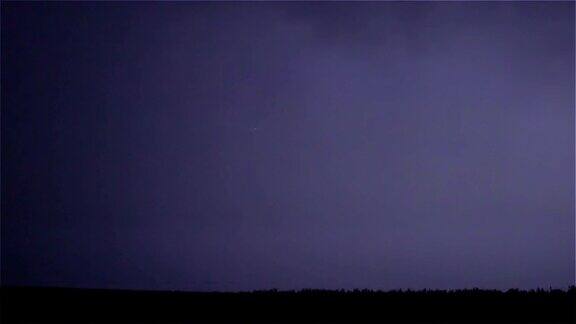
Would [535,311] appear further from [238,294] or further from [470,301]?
[238,294]

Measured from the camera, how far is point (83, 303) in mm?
18000

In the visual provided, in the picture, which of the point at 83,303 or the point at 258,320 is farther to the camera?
the point at 83,303

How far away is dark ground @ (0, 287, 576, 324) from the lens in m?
16.8

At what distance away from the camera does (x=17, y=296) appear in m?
19.2

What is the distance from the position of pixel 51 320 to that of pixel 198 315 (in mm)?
4464

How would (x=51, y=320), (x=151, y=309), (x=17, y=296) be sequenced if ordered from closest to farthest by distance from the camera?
(x=51, y=320) < (x=151, y=309) < (x=17, y=296)

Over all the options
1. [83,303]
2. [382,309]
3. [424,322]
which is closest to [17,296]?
[83,303]

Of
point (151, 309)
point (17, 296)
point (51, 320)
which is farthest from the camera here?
point (17, 296)

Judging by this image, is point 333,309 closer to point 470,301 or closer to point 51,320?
point 470,301

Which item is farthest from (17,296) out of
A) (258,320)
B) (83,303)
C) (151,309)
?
(258,320)

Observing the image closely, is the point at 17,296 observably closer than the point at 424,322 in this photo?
No

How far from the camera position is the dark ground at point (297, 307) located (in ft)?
55.0

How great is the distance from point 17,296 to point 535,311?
17917 millimetres

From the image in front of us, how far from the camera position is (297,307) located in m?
18.1
